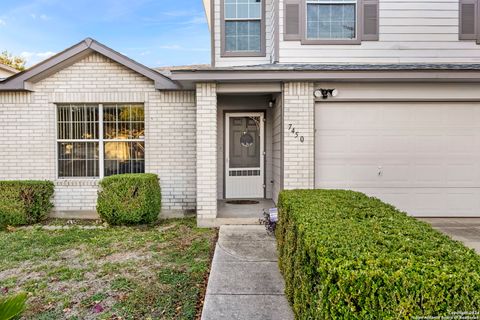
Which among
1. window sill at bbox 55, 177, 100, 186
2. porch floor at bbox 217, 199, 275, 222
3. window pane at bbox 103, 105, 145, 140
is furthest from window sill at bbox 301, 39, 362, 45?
window sill at bbox 55, 177, 100, 186

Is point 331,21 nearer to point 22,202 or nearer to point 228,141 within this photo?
point 228,141

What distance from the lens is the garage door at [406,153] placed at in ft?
22.2

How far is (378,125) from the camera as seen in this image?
6797mm

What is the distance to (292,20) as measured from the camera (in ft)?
23.7

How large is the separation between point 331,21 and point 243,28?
2.03m

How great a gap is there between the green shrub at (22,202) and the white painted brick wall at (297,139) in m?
5.19

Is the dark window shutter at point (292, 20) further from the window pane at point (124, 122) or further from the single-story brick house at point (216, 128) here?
the window pane at point (124, 122)

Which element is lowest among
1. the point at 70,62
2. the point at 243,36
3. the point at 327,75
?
the point at 327,75

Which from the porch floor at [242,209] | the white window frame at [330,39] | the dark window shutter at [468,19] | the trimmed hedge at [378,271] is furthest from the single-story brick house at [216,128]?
the trimmed hedge at [378,271]

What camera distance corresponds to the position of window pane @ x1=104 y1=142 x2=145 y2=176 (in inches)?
303

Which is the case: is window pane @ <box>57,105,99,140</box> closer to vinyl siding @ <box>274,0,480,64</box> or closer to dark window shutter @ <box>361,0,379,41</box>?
vinyl siding @ <box>274,0,480,64</box>

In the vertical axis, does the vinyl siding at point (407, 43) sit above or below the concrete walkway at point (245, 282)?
above

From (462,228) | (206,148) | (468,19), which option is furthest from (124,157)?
(468,19)

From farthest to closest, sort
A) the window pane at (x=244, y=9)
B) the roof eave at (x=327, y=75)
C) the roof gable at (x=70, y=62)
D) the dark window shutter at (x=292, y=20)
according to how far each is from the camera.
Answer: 1. the window pane at (x=244, y=9)
2. the dark window shutter at (x=292, y=20)
3. the roof gable at (x=70, y=62)
4. the roof eave at (x=327, y=75)
